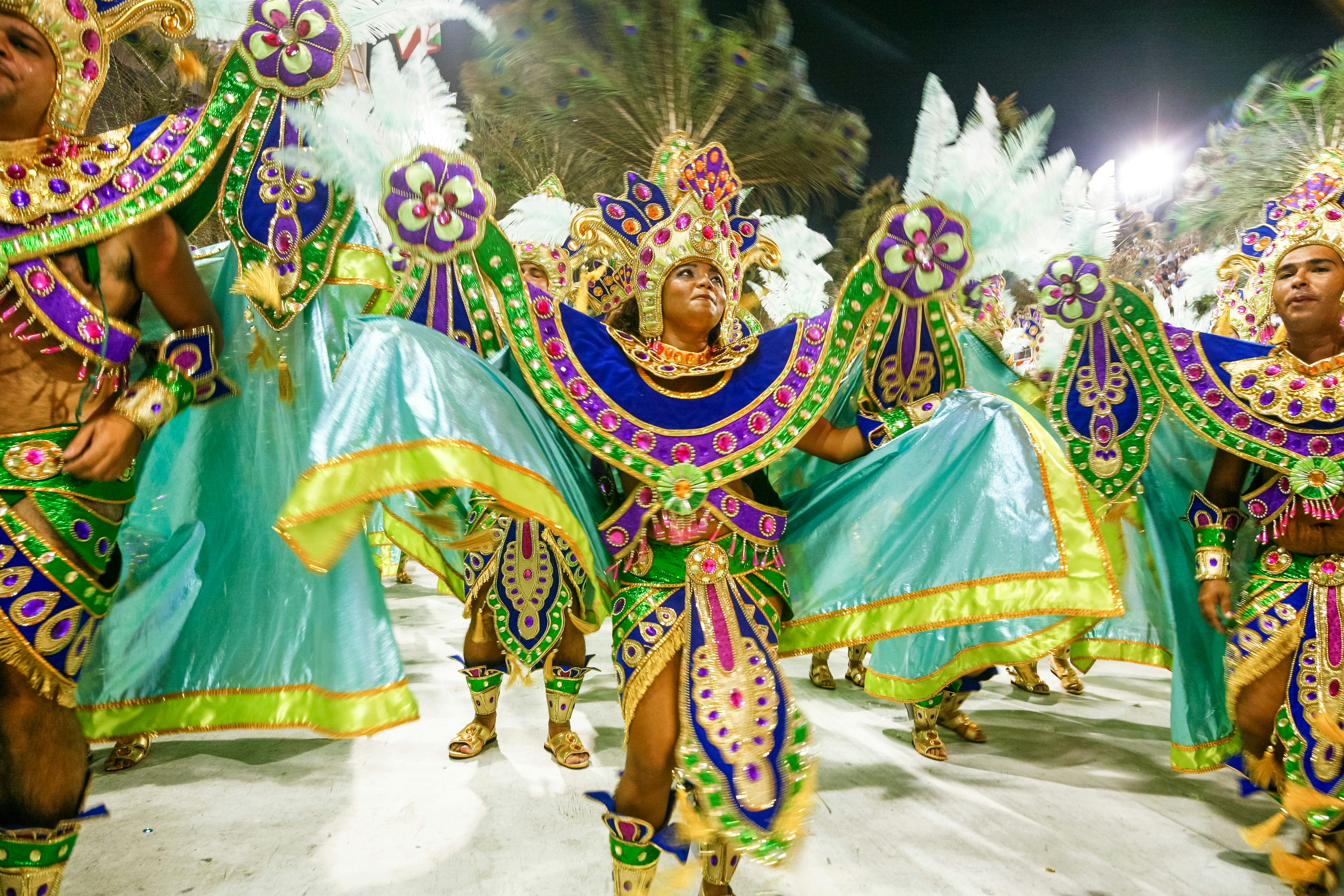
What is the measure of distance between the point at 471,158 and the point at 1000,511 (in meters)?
1.60

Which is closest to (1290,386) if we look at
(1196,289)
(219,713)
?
(1196,289)

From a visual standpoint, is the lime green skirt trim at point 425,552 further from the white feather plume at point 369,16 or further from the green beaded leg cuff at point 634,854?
the white feather plume at point 369,16

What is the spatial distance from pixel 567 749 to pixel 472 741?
1.30 ft

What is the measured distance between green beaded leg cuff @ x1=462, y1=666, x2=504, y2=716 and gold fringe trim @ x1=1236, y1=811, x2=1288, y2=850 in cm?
264

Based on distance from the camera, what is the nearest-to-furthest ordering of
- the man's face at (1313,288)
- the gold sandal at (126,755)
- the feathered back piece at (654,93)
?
the man's face at (1313,288) → the gold sandal at (126,755) → the feathered back piece at (654,93)

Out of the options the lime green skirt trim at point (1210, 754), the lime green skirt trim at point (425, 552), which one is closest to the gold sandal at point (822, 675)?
the lime green skirt trim at point (1210, 754)

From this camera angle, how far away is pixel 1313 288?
7.89ft

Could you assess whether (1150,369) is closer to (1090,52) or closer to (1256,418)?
(1256,418)

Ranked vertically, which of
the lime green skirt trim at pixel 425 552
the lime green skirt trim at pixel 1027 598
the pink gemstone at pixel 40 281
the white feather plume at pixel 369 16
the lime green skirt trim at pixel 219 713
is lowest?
the lime green skirt trim at pixel 219 713

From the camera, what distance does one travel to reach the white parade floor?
2166mm

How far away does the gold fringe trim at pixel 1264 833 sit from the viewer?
2.28m

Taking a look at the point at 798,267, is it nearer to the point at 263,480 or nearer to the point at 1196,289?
the point at 1196,289

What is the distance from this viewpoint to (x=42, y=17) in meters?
1.73

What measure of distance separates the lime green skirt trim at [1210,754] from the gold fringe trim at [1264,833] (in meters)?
0.42
